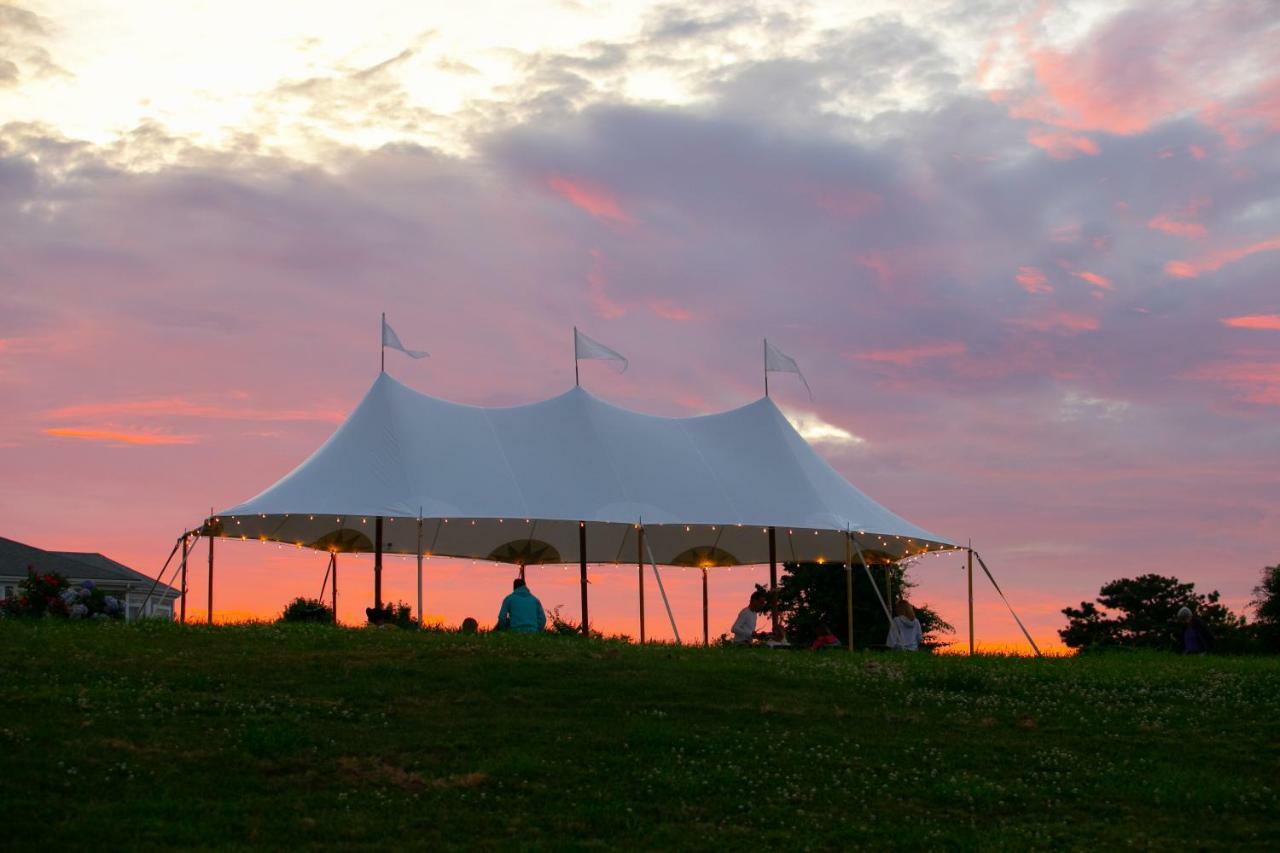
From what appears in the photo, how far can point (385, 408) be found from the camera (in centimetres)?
3039

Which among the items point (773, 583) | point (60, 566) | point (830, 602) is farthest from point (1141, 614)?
point (60, 566)

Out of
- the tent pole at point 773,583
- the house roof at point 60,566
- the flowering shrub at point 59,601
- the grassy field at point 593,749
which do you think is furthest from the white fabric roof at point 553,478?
the house roof at point 60,566

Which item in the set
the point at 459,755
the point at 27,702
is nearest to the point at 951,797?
the point at 459,755

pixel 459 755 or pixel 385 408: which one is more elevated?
pixel 385 408

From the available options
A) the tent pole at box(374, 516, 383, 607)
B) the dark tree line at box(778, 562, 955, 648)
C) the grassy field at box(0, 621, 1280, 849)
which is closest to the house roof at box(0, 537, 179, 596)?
the dark tree line at box(778, 562, 955, 648)

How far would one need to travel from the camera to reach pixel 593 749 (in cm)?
1530

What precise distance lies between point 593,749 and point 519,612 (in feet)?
31.5

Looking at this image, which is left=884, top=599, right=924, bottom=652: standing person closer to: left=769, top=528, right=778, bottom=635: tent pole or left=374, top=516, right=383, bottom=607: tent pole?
left=769, top=528, right=778, bottom=635: tent pole

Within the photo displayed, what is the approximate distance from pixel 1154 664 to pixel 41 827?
683 inches

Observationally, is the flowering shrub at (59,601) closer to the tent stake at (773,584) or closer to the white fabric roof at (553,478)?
the white fabric roof at (553,478)

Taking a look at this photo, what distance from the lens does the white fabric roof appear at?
28.8 m

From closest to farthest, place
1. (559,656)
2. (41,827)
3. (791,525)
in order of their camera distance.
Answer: (41,827)
(559,656)
(791,525)

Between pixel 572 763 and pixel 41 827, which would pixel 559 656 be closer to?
pixel 572 763

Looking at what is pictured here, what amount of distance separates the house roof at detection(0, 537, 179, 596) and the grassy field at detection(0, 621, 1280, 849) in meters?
38.4
